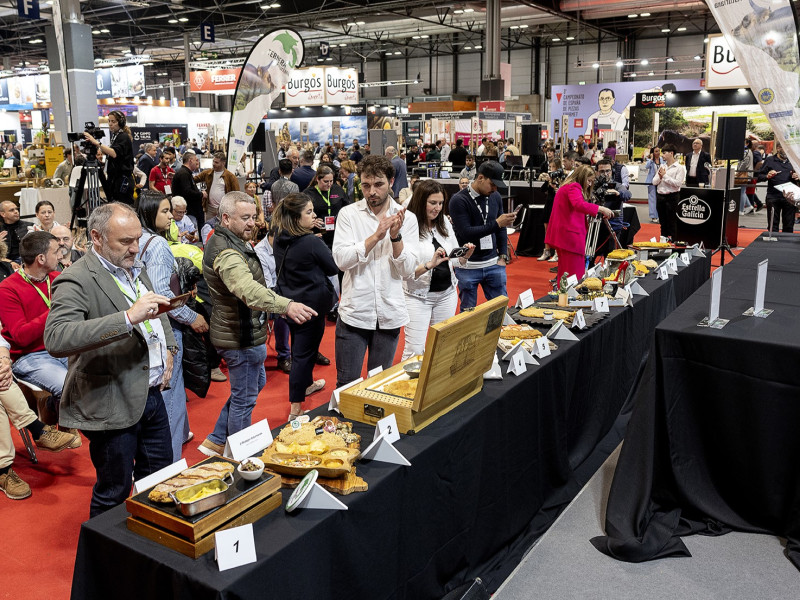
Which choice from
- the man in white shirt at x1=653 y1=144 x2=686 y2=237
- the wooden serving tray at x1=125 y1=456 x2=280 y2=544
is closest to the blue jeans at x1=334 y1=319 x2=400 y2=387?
the wooden serving tray at x1=125 y1=456 x2=280 y2=544

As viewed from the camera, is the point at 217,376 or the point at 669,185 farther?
the point at 669,185

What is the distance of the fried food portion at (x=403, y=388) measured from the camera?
2.19 m

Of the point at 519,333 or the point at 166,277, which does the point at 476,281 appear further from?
the point at 166,277

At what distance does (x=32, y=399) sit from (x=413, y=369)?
2181mm

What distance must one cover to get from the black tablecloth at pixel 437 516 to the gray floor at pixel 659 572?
10cm

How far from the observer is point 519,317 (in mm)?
3422

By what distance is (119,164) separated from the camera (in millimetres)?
7324

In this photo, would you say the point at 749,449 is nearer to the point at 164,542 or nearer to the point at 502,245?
the point at 164,542

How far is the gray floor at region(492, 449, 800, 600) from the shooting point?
2332 mm

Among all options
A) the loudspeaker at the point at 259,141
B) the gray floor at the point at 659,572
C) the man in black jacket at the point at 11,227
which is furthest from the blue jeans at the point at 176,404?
the loudspeaker at the point at 259,141

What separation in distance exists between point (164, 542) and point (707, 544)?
6.77ft

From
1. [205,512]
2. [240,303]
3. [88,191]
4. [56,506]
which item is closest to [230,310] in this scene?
[240,303]

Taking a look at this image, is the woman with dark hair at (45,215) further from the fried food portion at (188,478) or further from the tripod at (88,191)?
the fried food portion at (188,478)

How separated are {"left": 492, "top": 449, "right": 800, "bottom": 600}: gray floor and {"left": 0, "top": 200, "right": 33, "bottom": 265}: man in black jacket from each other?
5198 millimetres
